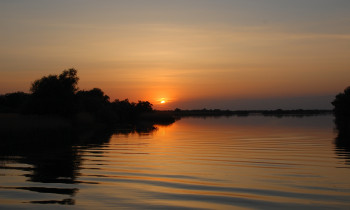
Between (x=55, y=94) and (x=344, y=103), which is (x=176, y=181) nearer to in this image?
(x=55, y=94)

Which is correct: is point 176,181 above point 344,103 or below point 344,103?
below

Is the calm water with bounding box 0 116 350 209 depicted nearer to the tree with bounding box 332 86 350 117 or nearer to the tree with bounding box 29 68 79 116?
the tree with bounding box 29 68 79 116

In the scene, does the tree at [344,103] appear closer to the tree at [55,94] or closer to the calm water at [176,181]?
the tree at [55,94]

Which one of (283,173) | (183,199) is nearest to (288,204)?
(183,199)

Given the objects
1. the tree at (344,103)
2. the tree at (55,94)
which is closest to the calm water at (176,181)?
the tree at (55,94)

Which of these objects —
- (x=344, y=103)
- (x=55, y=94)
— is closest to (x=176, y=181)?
(x=55, y=94)

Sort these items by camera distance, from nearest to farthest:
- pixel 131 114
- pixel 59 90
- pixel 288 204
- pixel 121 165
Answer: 1. pixel 288 204
2. pixel 121 165
3. pixel 59 90
4. pixel 131 114

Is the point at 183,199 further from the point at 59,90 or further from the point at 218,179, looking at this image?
the point at 59,90

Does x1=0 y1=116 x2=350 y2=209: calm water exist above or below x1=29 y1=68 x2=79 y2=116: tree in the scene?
below

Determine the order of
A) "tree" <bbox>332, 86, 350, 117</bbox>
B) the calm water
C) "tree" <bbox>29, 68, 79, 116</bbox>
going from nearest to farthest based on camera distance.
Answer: the calm water
"tree" <bbox>29, 68, 79, 116</bbox>
"tree" <bbox>332, 86, 350, 117</bbox>

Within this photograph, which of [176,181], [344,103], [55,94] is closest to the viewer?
[176,181]

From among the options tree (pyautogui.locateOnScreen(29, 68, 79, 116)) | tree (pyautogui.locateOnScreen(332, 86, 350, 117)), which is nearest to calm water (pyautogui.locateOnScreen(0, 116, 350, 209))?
tree (pyautogui.locateOnScreen(29, 68, 79, 116))

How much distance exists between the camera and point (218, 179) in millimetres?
14812

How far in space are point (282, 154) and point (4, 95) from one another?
10787 cm
